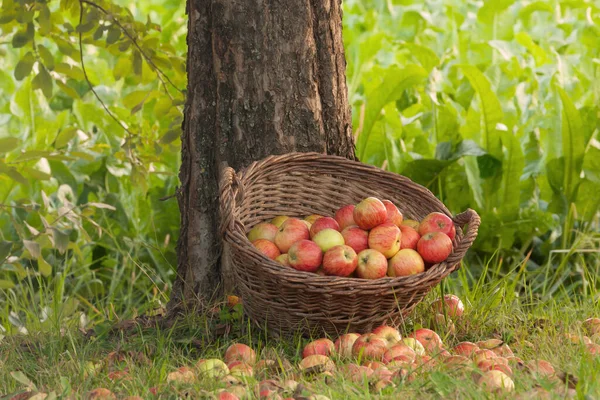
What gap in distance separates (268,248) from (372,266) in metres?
0.33

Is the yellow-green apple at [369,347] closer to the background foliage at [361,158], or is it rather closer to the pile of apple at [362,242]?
the pile of apple at [362,242]

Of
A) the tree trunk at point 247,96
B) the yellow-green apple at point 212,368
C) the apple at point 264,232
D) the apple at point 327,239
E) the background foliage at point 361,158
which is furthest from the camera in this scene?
the background foliage at point 361,158

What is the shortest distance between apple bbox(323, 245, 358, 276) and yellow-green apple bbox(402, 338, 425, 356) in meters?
0.27

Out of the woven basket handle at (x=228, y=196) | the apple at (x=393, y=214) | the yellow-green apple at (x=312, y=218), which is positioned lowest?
the yellow-green apple at (x=312, y=218)

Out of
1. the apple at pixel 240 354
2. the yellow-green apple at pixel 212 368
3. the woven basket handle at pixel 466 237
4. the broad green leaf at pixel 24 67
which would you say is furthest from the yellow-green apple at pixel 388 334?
the broad green leaf at pixel 24 67

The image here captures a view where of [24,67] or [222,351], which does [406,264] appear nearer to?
[222,351]

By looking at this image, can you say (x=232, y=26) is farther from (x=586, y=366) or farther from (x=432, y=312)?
(x=586, y=366)

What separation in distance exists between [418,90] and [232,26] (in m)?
2.02

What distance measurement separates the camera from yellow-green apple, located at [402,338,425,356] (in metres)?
2.38

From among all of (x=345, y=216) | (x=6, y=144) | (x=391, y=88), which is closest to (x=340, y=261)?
(x=345, y=216)

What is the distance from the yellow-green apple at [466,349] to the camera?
7.90 ft

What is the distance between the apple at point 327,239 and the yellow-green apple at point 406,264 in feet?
0.59

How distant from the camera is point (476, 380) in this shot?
211cm

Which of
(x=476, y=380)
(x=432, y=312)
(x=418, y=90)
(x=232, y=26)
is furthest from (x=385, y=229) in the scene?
(x=418, y=90)
